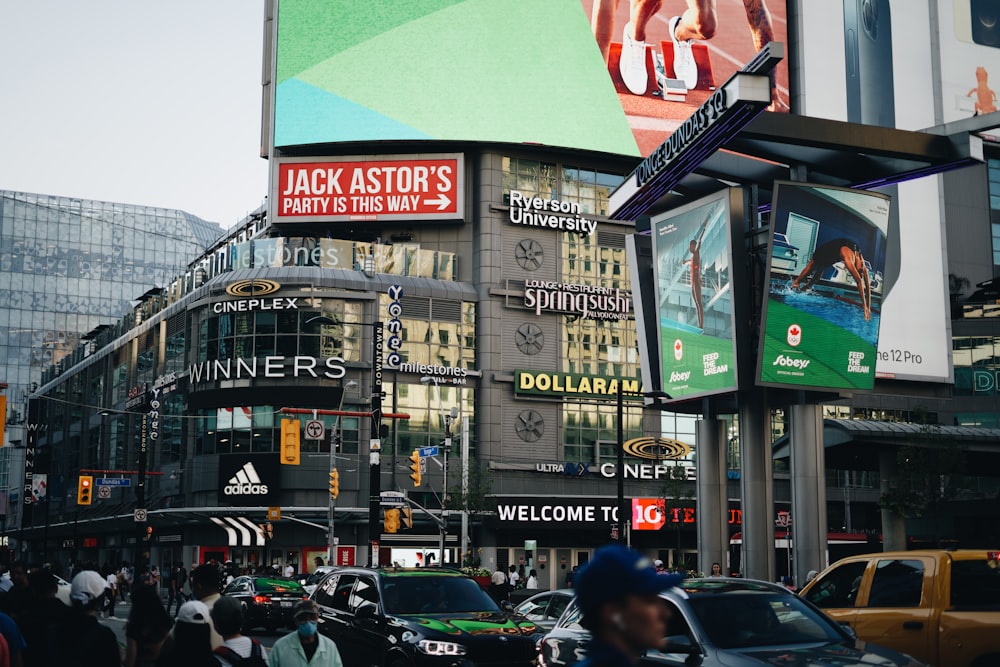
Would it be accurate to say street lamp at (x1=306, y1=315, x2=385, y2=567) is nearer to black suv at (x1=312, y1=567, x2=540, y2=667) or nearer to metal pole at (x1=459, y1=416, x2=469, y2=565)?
black suv at (x1=312, y1=567, x2=540, y2=667)

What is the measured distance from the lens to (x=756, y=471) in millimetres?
39250

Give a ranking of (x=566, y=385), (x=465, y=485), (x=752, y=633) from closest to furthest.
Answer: (x=752, y=633), (x=465, y=485), (x=566, y=385)

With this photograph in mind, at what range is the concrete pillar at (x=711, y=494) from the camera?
41719 mm

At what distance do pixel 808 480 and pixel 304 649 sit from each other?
32.4 metres

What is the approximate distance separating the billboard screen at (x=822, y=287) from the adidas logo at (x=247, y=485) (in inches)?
1432

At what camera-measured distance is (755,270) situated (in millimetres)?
38031

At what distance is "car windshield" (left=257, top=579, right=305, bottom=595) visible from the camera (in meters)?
31.8

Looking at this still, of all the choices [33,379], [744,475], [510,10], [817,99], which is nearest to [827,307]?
[744,475]

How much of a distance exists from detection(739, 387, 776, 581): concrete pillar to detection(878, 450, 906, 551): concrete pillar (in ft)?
34.8

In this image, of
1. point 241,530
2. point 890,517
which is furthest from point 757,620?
point 241,530

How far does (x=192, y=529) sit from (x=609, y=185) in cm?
3362

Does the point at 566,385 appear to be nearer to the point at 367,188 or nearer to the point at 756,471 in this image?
the point at 367,188

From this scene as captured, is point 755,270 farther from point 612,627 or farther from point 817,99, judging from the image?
point 817,99

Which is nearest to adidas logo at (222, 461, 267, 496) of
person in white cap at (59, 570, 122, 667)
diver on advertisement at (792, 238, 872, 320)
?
diver on advertisement at (792, 238, 872, 320)
